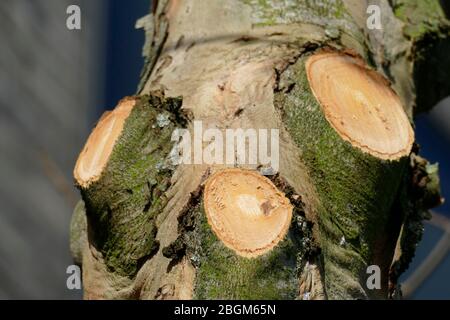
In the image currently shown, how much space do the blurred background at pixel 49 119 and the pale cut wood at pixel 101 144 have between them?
1435 mm

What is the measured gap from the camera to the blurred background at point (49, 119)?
2484mm

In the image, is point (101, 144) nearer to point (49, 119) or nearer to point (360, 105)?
point (360, 105)

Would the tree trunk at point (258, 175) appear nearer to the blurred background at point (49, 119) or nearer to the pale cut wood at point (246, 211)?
the pale cut wood at point (246, 211)

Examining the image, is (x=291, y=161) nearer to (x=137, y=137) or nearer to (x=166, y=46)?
(x=137, y=137)

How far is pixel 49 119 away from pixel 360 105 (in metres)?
1.88

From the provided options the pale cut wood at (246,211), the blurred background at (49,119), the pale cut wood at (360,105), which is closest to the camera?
the pale cut wood at (246,211)

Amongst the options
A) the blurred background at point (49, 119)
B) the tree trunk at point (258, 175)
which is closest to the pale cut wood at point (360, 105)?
the tree trunk at point (258, 175)

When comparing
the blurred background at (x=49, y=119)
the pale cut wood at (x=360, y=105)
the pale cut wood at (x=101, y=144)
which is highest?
the pale cut wood at (x=360, y=105)

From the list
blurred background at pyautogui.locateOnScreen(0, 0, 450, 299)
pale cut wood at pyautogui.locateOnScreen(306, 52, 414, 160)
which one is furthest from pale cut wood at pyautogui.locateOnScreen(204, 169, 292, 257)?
blurred background at pyautogui.locateOnScreen(0, 0, 450, 299)

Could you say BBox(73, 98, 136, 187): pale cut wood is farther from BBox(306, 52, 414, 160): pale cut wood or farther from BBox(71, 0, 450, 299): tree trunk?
BBox(306, 52, 414, 160): pale cut wood

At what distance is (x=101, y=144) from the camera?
0.92 metres

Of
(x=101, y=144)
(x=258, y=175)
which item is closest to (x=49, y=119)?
(x=101, y=144)

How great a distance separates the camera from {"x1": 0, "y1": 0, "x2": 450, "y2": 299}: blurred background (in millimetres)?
2484

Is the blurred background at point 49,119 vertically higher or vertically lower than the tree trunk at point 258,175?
lower
